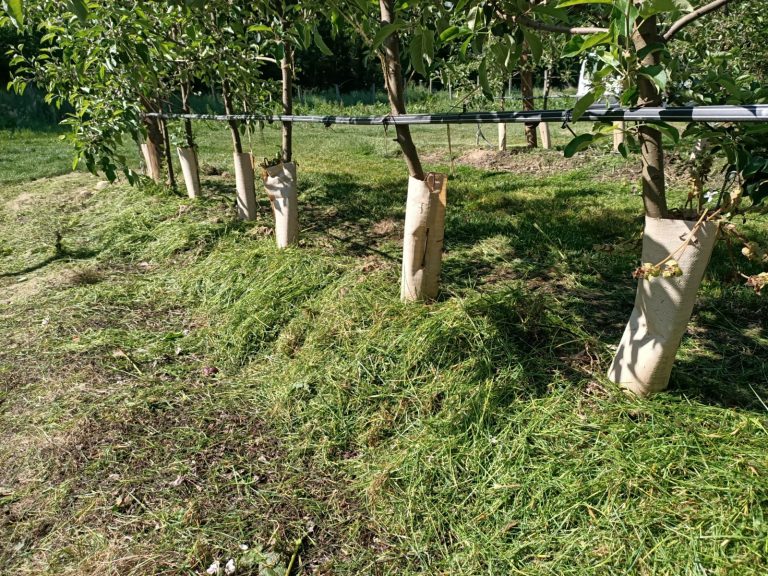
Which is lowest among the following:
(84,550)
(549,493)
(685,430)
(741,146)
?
(84,550)

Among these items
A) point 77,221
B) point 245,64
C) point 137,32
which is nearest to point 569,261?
point 245,64

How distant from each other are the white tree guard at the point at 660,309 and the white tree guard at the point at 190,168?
4.78 m

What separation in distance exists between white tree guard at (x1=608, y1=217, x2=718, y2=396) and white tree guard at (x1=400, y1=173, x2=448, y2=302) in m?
1.05

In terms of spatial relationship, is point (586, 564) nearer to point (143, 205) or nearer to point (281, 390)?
point (281, 390)

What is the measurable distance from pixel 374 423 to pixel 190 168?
4.20 metres

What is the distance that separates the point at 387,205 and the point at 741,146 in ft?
13.2

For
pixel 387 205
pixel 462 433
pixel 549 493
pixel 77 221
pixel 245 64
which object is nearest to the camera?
pixel 549 493

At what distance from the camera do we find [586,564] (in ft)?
5.16

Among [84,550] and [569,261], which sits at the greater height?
[569,261]

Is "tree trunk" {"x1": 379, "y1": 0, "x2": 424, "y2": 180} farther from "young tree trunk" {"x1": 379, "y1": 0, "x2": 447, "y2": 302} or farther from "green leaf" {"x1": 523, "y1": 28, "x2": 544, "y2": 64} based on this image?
"green leaf" {"x1": 523, "y1": 28, "x2": 544, "y2": 64}

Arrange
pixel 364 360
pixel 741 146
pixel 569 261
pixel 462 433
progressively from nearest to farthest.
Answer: pixel 741 146
pixel 462 433
pixel 364 360
pixel 569 261

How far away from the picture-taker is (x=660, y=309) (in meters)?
1.84

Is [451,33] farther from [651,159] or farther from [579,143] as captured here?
[651,159]

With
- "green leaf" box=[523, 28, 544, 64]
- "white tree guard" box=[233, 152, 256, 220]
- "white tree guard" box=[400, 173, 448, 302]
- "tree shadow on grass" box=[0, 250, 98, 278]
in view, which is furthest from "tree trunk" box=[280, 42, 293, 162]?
"green leaf" box=[523, 28, 544, 64]
